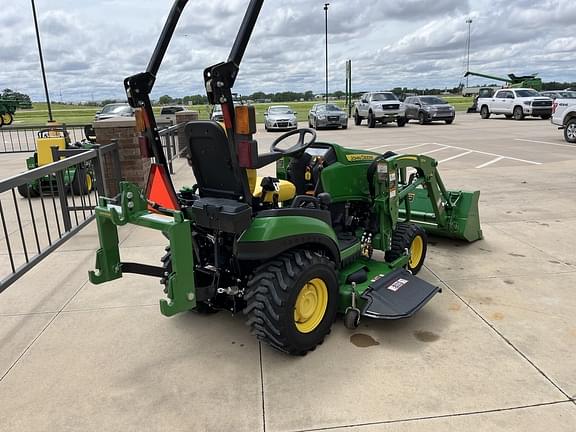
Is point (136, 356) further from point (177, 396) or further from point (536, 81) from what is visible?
point (536, 81)

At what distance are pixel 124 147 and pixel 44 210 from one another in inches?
128

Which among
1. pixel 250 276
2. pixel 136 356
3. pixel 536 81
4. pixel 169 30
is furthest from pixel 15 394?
pixel 536 81

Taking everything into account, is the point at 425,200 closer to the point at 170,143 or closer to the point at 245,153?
the point at 245,153

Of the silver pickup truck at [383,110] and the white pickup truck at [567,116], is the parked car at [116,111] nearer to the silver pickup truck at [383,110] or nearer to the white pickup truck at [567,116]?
the silver pickup truck at [383,110]

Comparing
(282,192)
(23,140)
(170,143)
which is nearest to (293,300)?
(282,192)

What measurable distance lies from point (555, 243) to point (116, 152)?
634 cm

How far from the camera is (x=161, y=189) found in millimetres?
3312

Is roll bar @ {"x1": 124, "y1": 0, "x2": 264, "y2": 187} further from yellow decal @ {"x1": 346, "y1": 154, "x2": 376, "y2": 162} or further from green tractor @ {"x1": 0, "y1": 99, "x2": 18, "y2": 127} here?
green tractor @ {"x1": 0, "y1": 99, "x2": 18, "y2": 127}

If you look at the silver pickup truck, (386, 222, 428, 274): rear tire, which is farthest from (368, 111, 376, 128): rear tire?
(386, 222, 428, 274): rear tire

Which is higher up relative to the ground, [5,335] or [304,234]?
[304,234]

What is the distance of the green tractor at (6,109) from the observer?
29.1 metres

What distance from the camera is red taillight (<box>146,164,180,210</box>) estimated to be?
3.24 m

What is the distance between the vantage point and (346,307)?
139 inches

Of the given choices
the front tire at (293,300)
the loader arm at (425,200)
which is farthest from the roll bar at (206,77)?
the loader arm at (425,200)
